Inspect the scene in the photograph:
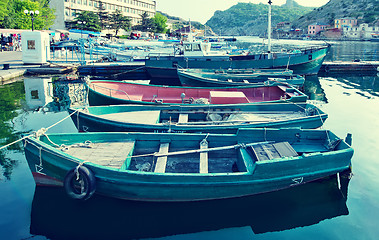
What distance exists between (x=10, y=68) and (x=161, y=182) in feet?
86.0

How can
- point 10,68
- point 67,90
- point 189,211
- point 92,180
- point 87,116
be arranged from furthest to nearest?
1. point 10,68
2. point 67,90
3. point 87,116
4. point 189,211
5. point 92,180

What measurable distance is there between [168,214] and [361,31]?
14400 cm

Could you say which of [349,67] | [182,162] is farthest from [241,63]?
[182,162]

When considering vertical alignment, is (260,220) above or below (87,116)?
below

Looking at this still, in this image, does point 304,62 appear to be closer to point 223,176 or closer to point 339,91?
point 339,91

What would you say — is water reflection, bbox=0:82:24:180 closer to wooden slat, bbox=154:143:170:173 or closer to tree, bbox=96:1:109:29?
wooden slat, bbox=154:143:170:173

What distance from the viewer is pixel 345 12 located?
159000 mm

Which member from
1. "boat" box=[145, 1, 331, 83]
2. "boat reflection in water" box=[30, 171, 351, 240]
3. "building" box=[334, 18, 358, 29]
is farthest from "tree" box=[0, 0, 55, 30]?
"building" box=[334, 18, 358, 29]

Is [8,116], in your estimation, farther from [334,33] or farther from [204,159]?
[334,33]

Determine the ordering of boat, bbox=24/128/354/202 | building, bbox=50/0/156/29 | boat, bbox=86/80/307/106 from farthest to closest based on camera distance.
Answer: building, bbox=50/0/156/29
boat, bbox=86/80/307/106
boat, bbox=24/128/354/202

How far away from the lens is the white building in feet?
401

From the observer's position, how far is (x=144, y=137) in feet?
30.2

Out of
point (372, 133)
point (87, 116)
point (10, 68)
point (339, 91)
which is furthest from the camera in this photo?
point (10, 68)

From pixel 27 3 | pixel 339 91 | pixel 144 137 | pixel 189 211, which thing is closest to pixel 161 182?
pixel 189 211
